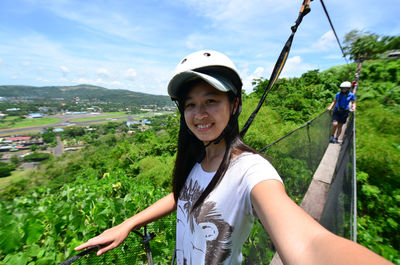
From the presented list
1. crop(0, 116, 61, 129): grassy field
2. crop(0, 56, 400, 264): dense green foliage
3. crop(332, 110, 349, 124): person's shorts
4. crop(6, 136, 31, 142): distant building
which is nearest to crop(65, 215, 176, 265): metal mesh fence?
crop(0, 56, 400, 264): dense green foliage

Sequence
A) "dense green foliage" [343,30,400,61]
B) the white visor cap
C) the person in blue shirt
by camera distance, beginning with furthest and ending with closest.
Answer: "dense green foliage" [343,30,400,61]
the person in blue shirt
the white visor cap

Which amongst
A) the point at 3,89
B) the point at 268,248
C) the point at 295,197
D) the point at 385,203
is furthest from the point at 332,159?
the point at 3,89

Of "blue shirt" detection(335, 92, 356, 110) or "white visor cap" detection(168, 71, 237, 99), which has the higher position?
"blue shirt" detection(335, 92, 356, 110)

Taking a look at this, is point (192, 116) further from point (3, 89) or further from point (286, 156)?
point (3, 89)

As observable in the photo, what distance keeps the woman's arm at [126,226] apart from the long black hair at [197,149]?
106 millimetres

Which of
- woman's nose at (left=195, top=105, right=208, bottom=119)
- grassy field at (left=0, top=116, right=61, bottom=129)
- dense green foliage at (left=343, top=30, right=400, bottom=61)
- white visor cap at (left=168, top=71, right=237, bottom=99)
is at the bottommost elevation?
grassy field at (left=0, top=116, right=61, bottom=129)

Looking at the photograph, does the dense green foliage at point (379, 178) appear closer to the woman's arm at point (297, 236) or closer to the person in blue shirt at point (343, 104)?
the person in blue shirt at point (343, 104)

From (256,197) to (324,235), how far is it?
11.1 inches

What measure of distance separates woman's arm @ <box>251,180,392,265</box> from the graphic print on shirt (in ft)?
0.77

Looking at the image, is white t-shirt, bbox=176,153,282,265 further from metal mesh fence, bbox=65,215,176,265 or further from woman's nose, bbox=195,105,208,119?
metal mesh fence, bbox=65,215,176,265

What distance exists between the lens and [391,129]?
7.20 m

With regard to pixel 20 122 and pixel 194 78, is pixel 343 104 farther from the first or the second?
pixel 20 122

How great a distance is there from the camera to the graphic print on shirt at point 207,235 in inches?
36.8

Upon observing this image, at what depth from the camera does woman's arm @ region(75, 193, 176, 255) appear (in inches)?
41.6
